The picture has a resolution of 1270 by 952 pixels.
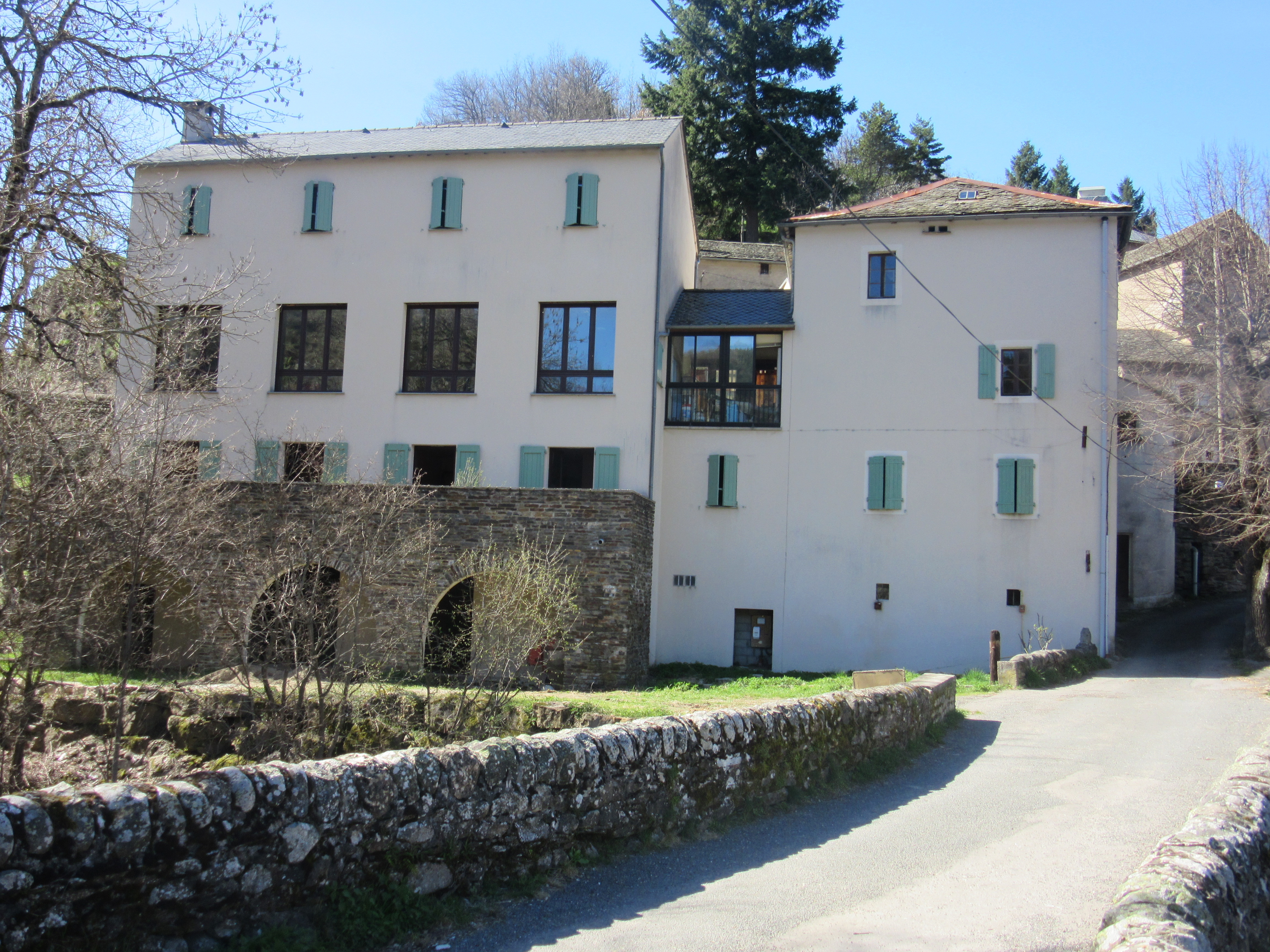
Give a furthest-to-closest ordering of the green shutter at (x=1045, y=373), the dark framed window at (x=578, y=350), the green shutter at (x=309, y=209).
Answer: the green shutter at (x=309, y=209), the green shutter at (x=1045, y=373), the dark framed window at (x=578, y=350)

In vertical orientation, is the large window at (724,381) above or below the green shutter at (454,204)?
below

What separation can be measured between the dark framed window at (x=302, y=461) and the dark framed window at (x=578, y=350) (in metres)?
4.80

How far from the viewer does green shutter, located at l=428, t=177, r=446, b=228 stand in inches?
848

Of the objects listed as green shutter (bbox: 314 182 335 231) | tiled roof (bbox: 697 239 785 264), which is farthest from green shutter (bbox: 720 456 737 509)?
tiled roof (bbox: 697 239 785 264)

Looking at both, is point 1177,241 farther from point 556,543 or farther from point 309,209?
point 309,209

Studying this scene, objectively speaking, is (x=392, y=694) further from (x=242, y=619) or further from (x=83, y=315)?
(x=83, y=315)

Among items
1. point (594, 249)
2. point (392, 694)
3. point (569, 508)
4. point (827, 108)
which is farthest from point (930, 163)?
point (392, 694)

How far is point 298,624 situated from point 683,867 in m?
8.16

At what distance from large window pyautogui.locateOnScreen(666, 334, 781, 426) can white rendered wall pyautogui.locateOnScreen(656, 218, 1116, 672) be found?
1.06 feet

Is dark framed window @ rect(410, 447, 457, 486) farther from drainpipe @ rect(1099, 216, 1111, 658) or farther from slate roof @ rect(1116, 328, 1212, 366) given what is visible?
slate roof @ rect(1116, 328, 1212, 366)

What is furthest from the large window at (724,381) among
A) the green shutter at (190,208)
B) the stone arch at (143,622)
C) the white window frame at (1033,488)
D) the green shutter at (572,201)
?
the stone arch at (143,622)

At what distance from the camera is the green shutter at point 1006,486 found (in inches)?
835

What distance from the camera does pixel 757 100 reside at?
3512 centimetres

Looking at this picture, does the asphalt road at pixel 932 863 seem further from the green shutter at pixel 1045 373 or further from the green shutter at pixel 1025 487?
the green shutter at pixel 1045 373
